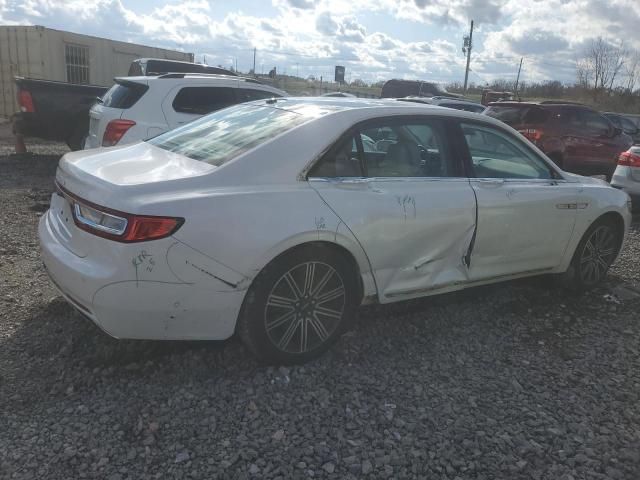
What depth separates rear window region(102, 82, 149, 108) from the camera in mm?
7184

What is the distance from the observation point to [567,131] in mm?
10664

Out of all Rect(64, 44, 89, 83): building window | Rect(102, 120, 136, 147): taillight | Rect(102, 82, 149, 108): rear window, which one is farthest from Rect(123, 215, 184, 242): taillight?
Rect(64, 44, 89, 83): building window

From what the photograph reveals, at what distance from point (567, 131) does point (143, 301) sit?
9959 mm

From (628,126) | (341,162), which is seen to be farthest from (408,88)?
(341,162)

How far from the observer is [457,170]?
3959 millimetres

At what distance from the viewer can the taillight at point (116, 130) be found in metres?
6.90

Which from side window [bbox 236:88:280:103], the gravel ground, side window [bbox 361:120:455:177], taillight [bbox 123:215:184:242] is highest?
side window [bbox 236:88:280:103]

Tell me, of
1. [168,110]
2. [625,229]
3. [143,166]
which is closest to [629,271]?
[625,229]

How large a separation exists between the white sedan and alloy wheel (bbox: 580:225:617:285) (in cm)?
51

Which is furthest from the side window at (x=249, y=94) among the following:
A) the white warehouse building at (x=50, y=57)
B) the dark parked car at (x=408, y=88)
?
the dark parked car at (x=408, y=88)

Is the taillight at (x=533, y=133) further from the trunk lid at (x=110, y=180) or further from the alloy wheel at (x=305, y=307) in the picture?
the trunk lid at (x=110, y=180)

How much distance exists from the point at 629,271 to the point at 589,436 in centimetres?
338

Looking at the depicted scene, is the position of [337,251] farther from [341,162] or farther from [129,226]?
[129,226]

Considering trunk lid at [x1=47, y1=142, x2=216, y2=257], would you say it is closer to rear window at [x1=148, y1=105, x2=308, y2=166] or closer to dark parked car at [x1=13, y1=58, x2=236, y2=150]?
rear window at [x1=148, y1=105, x2=308, y2=166]
